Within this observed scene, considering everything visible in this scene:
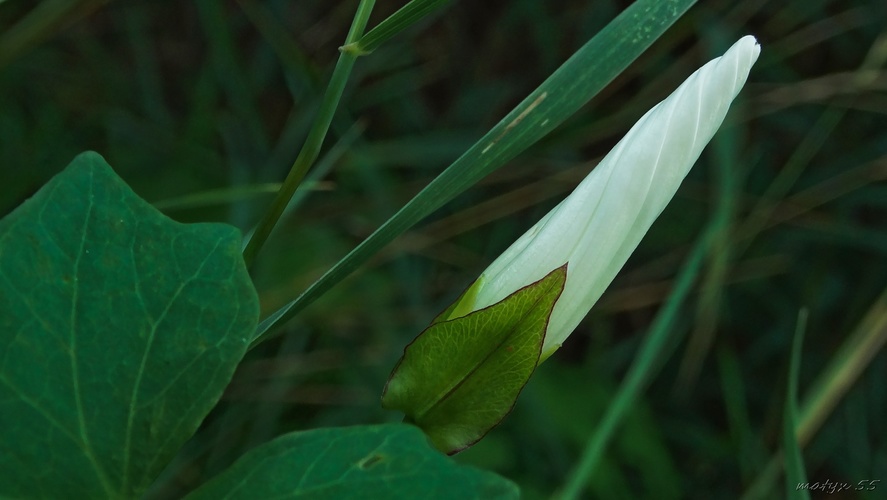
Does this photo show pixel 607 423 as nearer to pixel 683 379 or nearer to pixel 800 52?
pixel 683 379

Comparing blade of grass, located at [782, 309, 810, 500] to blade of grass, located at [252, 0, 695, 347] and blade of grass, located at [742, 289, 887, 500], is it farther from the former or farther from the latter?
blade of grass, located at [742, 289, 887, 500]

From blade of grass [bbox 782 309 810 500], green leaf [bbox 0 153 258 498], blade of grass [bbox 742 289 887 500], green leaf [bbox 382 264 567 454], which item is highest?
green leaf [bbox 0 153 258 498]

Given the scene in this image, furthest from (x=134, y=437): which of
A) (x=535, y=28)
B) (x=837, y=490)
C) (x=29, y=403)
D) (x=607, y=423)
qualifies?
(x=837, y=490)

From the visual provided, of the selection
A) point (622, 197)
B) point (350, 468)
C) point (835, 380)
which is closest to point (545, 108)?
point (622, 197)

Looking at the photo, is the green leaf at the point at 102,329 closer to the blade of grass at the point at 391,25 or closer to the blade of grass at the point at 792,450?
the blade of grass at the point at 391,25

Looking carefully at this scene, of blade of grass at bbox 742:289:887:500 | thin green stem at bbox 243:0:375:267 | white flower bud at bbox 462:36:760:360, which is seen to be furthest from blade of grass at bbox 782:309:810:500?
blade of grass at bbox 742:289:887:500

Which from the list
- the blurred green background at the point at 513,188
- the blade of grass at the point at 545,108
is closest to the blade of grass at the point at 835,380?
the blurred green background at the point at 513,188
